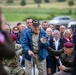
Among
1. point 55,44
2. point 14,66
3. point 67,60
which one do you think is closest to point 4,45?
point 67,60

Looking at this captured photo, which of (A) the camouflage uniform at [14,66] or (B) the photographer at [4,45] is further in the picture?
(A) the camouflage uniform at [14,66]

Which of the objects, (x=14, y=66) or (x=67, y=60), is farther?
(x=14, y=66)

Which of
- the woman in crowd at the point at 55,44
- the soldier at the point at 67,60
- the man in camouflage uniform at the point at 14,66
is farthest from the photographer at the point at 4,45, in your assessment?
the woman in crowd at the point at 55,44

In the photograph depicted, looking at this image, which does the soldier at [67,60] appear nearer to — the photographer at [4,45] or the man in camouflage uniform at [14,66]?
the man in camouflage uniform at [14,66]

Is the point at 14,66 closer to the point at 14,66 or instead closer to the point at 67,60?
the point at 14,66

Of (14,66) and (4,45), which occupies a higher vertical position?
(4,45)

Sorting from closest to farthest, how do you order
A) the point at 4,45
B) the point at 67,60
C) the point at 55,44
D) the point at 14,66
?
the point at 4,45 < the point at 67,60 < the point at 14,66 < the point at 55,44

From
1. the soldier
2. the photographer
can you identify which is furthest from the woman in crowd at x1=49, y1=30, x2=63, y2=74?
the photographer

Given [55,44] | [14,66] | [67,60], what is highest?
[67,60]

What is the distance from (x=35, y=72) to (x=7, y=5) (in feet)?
275

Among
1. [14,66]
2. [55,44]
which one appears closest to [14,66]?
[14,66]

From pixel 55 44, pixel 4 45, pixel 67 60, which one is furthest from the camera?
pixel 55 44

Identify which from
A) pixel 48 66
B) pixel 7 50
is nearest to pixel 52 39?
pixel 48 66

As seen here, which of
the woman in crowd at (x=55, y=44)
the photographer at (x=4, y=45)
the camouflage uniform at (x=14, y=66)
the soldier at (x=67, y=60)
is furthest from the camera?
the woman in crowd at (x=55, y=44)
